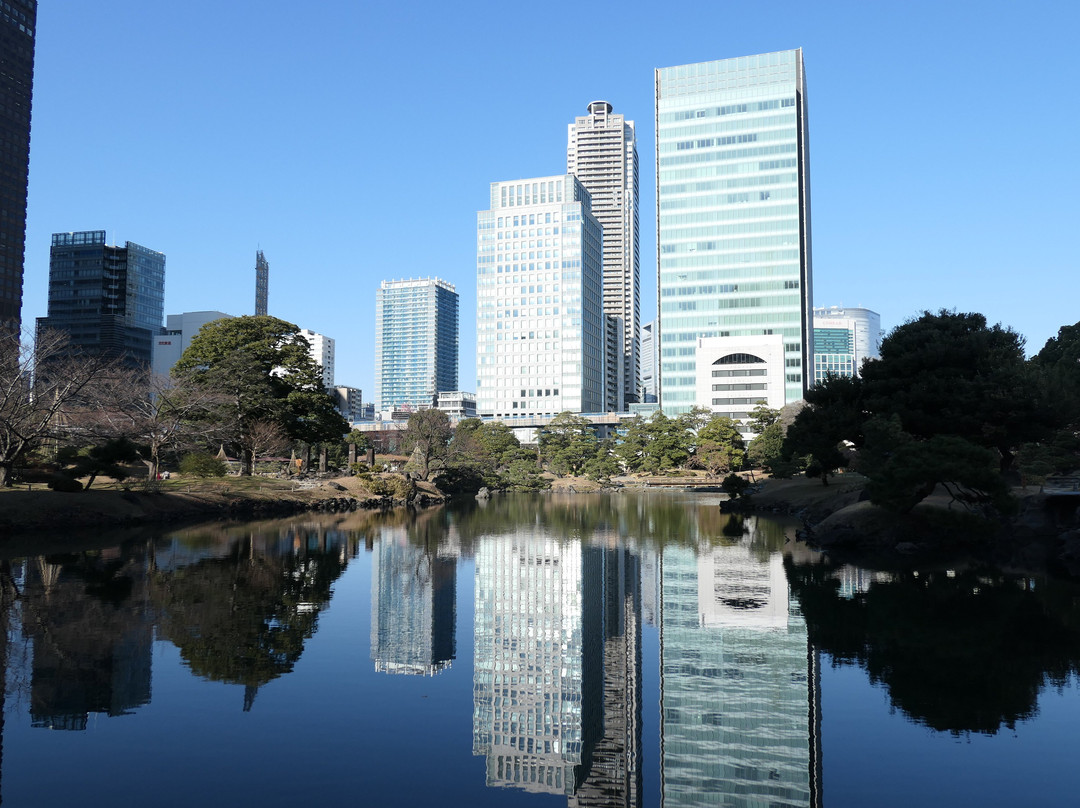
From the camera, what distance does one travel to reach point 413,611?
21406mm

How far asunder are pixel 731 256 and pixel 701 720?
145 metres

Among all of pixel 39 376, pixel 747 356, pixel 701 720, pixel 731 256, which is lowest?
pixel 701 720

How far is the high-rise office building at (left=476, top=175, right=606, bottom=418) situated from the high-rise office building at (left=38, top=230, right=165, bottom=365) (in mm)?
78508

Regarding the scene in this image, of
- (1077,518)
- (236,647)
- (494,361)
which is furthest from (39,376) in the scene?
(494,361)

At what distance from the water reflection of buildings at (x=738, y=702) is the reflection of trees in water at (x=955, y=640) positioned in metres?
1.15

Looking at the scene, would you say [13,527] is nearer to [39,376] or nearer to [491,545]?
[39,376]

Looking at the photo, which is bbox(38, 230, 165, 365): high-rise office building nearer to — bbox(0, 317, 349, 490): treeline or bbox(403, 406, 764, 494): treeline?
bbox(403, 406, 764, 494): treeline

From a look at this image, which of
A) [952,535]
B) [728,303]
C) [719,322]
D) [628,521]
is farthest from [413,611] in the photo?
[728,303]

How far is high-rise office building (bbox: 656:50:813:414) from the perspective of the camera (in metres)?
147

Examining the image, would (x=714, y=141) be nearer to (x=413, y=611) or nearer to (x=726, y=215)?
(x=726, y=215)

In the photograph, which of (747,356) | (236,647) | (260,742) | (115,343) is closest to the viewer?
(260,742)

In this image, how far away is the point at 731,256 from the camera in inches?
5910

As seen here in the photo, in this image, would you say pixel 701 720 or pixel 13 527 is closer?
pixel 701 720

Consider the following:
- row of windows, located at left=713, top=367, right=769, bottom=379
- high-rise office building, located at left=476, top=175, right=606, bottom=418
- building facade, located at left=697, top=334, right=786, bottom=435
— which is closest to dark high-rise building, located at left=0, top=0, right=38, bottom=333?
high-rise office building, located at left=476, top=175, right=606, bottom=418
